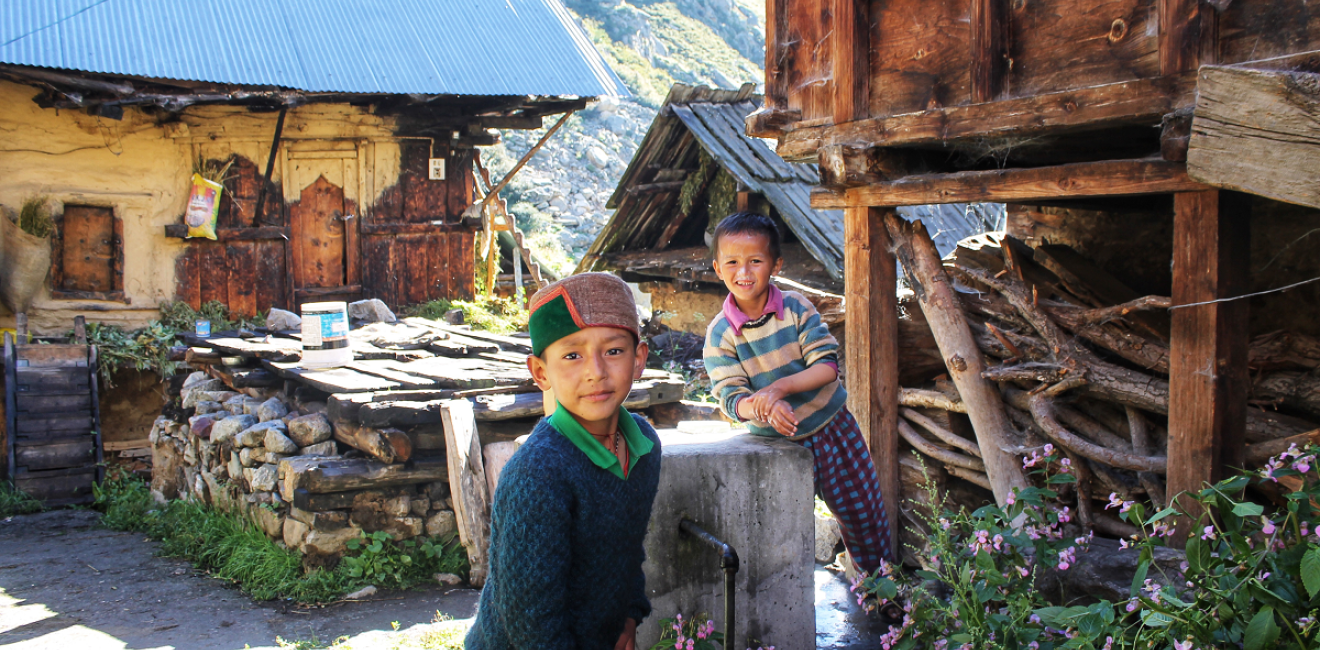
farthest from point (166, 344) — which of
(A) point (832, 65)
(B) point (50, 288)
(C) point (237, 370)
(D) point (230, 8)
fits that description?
(A) point (832, 65)

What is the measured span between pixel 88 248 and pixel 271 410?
5730 millimetres

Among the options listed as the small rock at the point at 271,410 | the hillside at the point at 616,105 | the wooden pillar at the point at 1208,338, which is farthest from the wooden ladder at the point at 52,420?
the hillside at the point at 616,105

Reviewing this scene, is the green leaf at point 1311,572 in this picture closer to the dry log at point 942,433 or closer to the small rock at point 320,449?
the dry log at point 942,433

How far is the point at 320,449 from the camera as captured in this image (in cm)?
605

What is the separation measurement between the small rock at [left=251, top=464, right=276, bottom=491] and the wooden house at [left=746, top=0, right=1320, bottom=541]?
12.6 ft

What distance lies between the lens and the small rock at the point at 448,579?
18.1 ft

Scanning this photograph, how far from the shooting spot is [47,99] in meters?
9.74

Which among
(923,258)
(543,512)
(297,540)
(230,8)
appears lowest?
(297,540)

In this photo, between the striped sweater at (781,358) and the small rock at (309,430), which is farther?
the small rock at (309,430)

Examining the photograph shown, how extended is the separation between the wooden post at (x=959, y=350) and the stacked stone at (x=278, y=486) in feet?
10.9

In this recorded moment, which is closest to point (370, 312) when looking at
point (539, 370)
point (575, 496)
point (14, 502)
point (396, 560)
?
point (14, 502)

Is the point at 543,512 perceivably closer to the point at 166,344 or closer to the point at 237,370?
the point at 237,370

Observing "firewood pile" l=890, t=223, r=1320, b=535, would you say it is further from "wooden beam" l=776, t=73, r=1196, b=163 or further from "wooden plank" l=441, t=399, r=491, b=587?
"wooden plank" l=441, t=399, r=491, b=587

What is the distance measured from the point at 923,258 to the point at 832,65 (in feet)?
3.55
